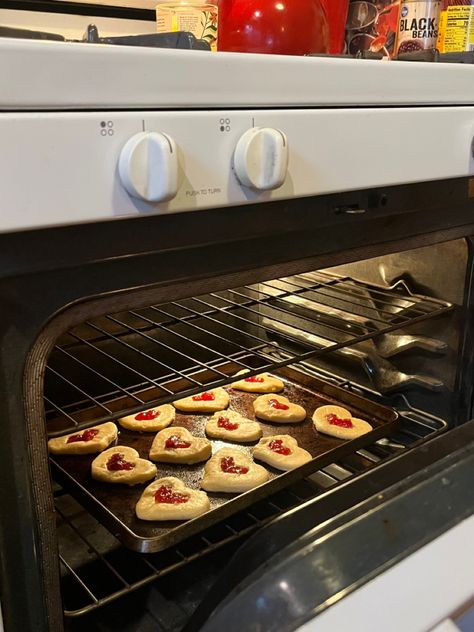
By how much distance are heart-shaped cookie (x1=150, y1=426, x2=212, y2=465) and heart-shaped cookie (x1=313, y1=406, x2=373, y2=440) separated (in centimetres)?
22

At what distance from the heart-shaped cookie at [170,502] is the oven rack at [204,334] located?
0.46 feet

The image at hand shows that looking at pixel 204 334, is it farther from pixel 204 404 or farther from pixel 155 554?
pixel 155 554

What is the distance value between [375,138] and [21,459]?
0.48m

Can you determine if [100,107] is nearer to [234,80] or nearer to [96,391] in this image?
[234,80]

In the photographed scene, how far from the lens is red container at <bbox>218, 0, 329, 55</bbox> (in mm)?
868

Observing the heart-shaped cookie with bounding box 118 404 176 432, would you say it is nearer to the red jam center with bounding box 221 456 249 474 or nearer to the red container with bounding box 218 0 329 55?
the red jam center with bounding box 221 456 249 474

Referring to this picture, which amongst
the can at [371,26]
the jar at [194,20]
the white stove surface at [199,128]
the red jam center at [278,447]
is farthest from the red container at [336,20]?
the red jam center at [278,447]

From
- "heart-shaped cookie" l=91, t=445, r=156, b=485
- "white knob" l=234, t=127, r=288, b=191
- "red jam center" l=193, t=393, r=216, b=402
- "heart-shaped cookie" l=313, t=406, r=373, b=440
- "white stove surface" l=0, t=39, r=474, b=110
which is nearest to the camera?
"white stove surface" l=0, t=39, r=474, b=110

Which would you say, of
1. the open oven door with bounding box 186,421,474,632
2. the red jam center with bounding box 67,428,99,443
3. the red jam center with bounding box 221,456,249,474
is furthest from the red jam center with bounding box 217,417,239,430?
the open oven door with bounding box 186,421,474,632

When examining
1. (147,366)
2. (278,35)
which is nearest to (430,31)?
(278,35)

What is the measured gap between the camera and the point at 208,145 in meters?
0.59

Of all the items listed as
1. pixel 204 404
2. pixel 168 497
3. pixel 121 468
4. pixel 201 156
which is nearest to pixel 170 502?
pixel 168 497

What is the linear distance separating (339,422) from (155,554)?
0.40 metres

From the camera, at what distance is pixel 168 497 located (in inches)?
37.7
